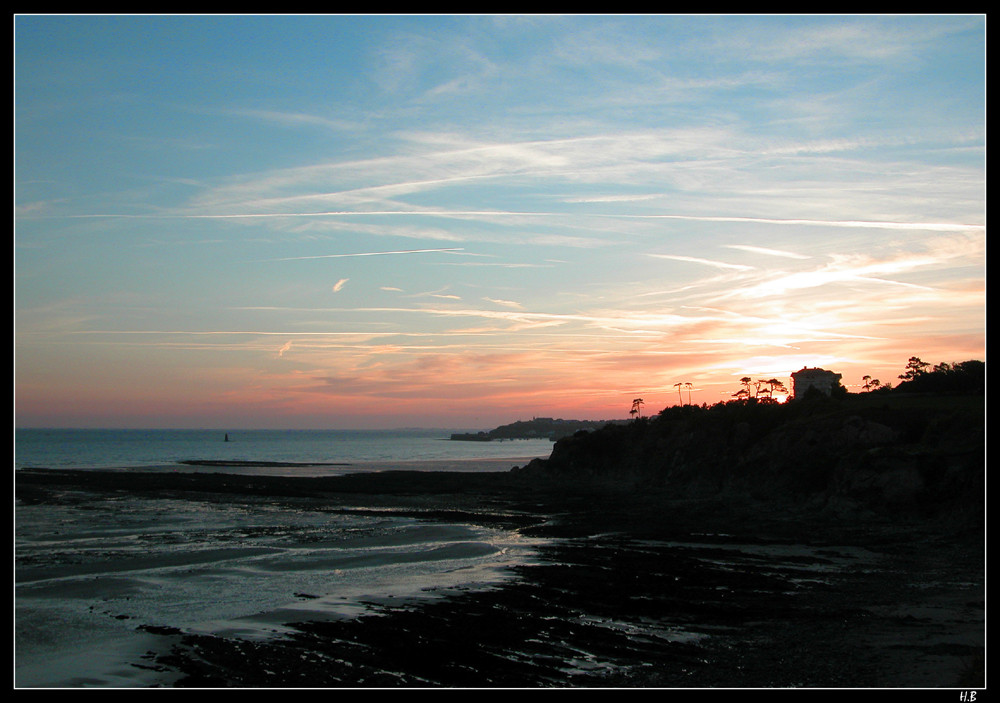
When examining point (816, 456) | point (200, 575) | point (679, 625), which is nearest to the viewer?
point (679, 625)

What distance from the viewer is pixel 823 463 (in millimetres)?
40688

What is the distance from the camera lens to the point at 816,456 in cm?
4241

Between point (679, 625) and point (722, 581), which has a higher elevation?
point (679, 625)

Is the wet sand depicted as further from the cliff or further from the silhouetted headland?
the cliff

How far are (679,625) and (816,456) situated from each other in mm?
30315

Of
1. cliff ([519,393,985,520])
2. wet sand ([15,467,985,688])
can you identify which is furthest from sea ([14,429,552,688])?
cliff ([519,393,985,520])

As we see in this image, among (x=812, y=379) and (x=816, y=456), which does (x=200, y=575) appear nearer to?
(x=816, y=456)

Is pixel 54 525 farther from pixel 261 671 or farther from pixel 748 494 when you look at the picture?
pixel 748 494

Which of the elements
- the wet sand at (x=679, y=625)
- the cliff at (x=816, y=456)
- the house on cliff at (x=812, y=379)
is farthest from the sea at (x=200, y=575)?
the house on cliff at (x=812, y=379)

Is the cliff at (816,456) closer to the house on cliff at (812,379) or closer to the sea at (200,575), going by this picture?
the sea at (200,575)

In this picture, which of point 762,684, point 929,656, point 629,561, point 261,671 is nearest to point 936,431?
point 629,561

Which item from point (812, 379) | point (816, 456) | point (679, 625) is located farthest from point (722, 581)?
point (812, 379)

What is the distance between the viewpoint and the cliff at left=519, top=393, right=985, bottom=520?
32781 millimetres

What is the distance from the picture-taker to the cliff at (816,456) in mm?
32781
